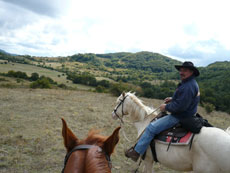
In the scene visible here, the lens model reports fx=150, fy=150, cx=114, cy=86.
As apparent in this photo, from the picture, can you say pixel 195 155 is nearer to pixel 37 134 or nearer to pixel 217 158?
pixel 217 158

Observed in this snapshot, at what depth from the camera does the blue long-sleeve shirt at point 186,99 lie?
257 cm

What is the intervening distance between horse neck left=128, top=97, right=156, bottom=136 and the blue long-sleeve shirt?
3.28ft

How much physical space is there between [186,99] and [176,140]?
794 millimetres

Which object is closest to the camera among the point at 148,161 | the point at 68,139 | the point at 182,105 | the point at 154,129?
the point at 68,139

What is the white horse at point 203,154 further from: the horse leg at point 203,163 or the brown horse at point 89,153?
the brown horse at point 89,153

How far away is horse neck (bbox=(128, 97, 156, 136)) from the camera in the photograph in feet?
12.3

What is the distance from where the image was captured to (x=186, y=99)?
2555 millimetres

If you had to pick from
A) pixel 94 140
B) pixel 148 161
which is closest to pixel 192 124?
pixel 148 161

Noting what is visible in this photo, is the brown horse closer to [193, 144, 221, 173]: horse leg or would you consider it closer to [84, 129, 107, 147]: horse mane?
[84, 129, 107, 147]: horse mane

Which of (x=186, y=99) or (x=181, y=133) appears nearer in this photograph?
(x=186, y=99)

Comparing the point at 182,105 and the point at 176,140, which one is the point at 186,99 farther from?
the point at 176,140

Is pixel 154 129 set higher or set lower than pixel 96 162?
lower

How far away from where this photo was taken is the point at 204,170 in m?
2.46

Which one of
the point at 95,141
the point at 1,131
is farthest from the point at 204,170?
the point at 1,131
